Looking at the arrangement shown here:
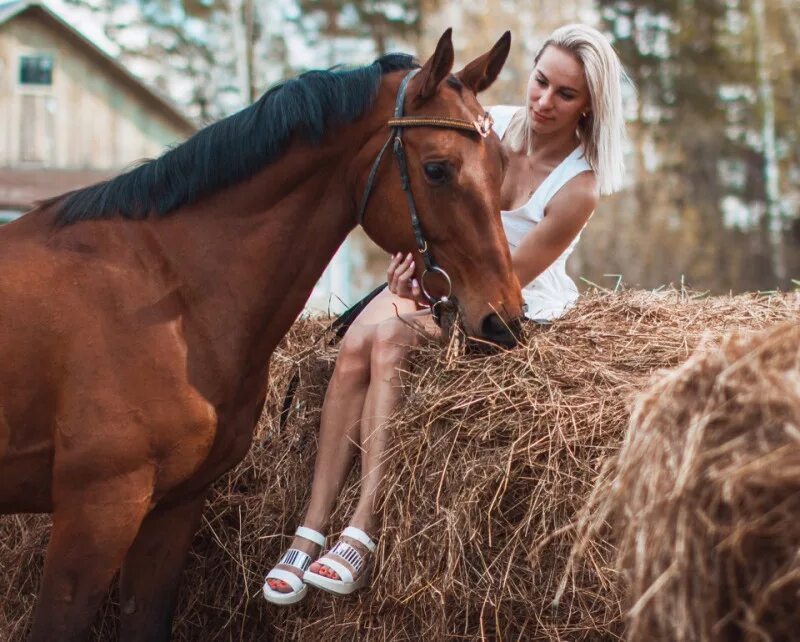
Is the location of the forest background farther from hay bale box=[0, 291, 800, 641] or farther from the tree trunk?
hay bale box=[0, 291, 800, 641]

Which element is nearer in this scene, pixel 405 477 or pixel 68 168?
pixel 405 477

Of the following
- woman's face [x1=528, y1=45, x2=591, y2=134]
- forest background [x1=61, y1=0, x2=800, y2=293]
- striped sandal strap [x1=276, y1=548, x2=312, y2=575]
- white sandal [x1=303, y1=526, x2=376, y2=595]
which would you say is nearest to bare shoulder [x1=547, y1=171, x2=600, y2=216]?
woman's face [x1=528, y1=45, x2=591, y2=134]

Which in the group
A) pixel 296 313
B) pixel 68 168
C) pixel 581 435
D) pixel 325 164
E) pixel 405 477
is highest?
pixel 325 164

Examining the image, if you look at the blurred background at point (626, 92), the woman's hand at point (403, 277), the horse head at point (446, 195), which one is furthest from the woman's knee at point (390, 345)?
the blurred background at point (626, 92)

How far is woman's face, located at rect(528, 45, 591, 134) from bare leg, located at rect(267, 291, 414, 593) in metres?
1.06

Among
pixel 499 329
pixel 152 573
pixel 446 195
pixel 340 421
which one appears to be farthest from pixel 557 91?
pixel 152 573

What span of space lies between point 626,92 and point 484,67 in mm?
21896

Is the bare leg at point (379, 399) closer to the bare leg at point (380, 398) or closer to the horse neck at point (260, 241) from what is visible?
the bare leg at point (380, 398)

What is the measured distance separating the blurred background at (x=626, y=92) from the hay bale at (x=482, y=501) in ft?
53.7

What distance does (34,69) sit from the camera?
20.2 meters

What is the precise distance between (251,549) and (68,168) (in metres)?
17.6

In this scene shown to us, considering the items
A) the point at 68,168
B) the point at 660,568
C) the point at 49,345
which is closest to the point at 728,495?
the point at 660,568

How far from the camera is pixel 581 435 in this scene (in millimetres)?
2936

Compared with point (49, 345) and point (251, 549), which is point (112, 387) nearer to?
A: point (49, 345)
